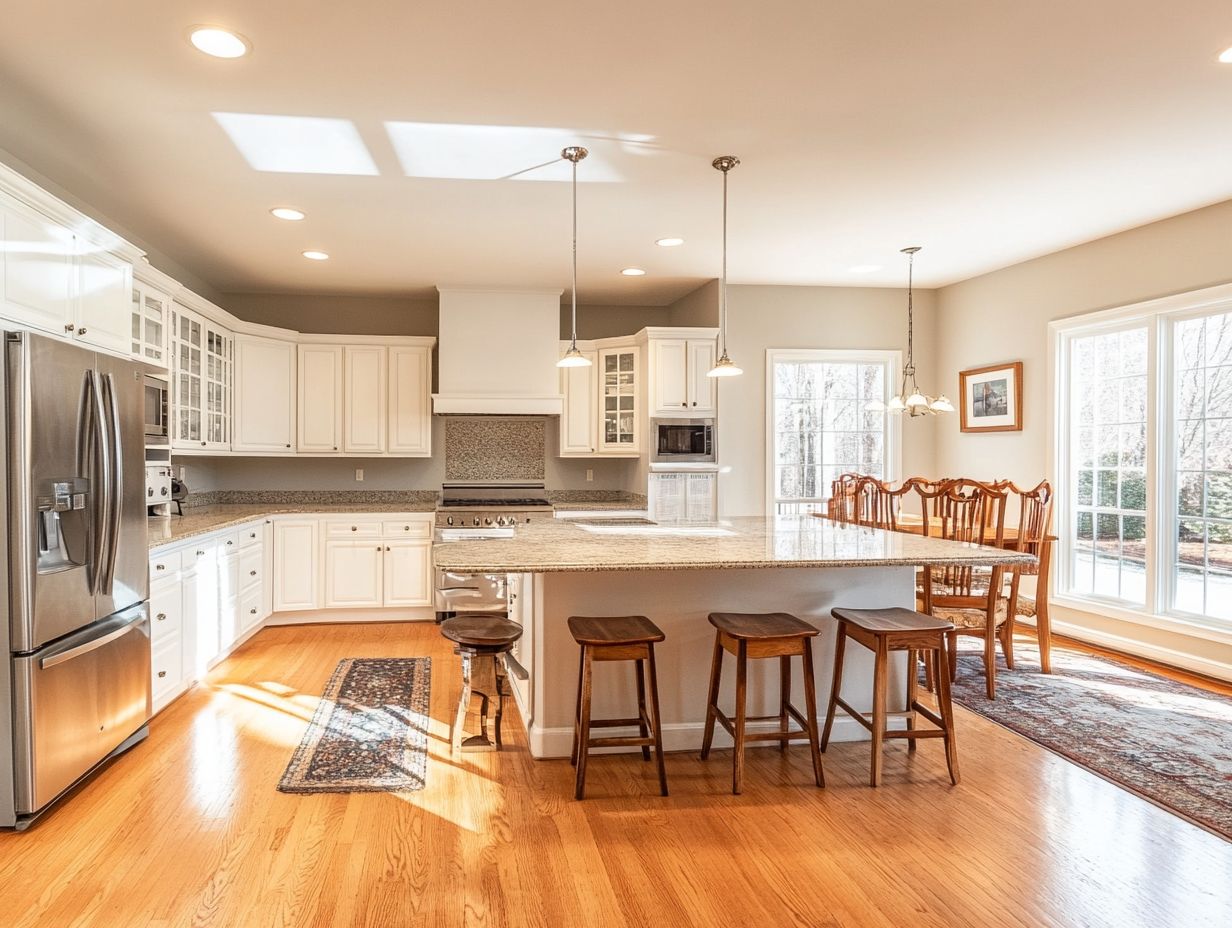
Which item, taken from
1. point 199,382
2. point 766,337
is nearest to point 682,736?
point 766,337

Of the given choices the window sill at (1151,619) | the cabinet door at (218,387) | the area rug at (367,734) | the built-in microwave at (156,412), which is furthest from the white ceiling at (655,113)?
the area rug at (367,734)

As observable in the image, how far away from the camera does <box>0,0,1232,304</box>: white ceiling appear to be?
2.36 metres

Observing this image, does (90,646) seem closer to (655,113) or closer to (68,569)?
(68,569)

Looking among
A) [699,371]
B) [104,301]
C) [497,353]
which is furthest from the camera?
[497,353]

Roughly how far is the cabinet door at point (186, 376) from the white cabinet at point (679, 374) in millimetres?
3006

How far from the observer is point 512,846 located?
2.41 metres

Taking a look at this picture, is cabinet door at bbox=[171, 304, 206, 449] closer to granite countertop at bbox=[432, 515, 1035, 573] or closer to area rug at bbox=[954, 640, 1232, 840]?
granite countertop at bbox=[432, 515, 1035, 573]

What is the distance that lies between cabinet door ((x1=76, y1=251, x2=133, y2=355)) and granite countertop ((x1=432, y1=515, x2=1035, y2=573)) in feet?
5.65

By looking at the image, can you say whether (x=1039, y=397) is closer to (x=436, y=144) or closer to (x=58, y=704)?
(x=436, y=144)

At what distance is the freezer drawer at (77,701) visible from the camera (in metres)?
2.50

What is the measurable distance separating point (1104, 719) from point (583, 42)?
3596 millimetres

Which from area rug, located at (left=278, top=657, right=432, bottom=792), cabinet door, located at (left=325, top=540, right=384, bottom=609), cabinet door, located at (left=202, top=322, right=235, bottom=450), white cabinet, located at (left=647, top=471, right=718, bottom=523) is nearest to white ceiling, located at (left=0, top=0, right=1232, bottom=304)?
cabinet door, located at (left=202, top=322, right=235, bottom=450)

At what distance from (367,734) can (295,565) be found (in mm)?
2546

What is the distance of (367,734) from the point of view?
338 cm
